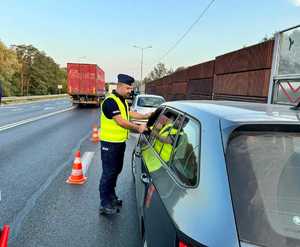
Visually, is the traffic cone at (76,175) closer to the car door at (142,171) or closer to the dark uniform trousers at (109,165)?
the dark uniform trousers at (109,165)

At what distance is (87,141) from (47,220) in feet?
20.6

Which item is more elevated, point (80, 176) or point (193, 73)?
point (193, 73)

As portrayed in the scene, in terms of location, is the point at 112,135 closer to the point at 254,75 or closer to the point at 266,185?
the point at 266,185

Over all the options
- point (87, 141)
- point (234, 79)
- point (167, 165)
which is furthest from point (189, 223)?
point (234, 79)

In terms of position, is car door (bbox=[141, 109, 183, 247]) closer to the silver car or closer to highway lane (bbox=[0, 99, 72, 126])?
the silver car

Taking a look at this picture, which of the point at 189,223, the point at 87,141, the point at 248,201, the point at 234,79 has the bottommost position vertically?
the point at 87,141

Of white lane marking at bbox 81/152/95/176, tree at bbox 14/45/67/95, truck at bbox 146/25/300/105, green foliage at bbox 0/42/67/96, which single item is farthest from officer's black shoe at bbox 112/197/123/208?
tree at bbox 14/45/67/95

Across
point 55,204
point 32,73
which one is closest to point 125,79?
point 55,204

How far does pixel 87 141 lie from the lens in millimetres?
10125

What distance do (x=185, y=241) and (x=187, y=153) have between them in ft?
2.39

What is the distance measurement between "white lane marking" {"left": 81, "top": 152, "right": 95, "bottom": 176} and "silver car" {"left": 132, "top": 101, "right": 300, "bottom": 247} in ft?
14.8

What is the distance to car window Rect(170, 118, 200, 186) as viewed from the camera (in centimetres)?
185

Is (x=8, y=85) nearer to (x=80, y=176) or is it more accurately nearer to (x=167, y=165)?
(x=80, y=176)

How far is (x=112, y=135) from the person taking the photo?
408 centimetres
